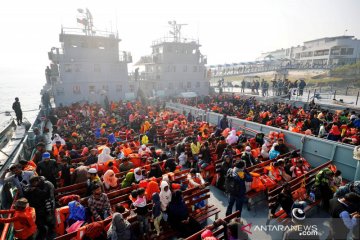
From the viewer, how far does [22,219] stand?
4.54 meters

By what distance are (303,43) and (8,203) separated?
Result: 80908 millimetres

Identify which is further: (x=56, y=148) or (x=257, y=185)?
(x=56, y=148)

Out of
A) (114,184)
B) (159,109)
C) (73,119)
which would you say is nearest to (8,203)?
(114,184)

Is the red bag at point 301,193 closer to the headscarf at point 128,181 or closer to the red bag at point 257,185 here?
the red bag at point 257,185

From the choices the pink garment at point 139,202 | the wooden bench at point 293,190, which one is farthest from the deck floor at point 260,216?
the pink garment at point 139,202

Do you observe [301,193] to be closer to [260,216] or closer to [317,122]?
[260,216]

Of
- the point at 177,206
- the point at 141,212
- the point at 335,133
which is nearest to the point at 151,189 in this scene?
the point at 177,206

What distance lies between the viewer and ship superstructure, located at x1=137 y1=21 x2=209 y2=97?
108 ft

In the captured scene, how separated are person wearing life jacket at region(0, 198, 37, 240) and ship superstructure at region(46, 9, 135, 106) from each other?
2191cm

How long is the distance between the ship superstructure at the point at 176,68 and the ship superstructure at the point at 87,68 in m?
5.40

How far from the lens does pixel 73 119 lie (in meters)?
15.9

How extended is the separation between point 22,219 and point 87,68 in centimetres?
2541

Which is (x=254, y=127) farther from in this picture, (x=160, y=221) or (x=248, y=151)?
(x=160, y=221)

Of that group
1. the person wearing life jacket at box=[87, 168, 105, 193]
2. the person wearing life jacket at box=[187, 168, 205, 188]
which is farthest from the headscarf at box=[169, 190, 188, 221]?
the person wearing life jacket at box=[87, 168, 105, 193]
